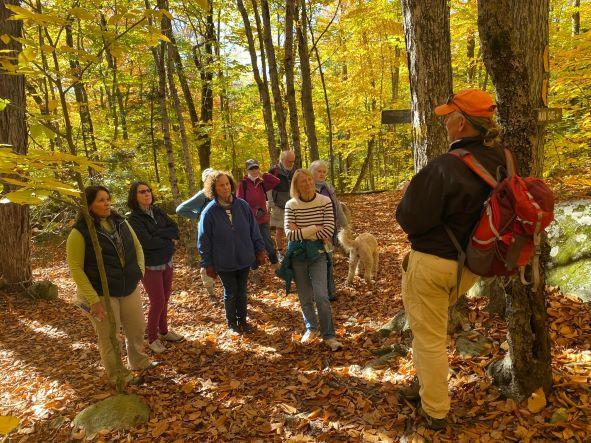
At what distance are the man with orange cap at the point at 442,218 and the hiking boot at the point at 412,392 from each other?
48 cm

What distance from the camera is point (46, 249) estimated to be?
12.5 m

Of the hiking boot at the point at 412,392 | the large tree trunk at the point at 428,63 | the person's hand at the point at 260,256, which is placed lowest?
the hiking boot at the point at 412,392

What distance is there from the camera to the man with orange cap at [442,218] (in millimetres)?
2312

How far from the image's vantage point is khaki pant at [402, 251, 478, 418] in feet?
8.04

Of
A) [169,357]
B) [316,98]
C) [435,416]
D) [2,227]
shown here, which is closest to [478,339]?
[435,416]

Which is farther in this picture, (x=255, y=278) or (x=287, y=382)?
(x=255, y=278)

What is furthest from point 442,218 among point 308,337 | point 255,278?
point 255,278

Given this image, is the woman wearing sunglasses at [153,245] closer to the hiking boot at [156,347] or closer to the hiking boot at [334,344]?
the hiking boot at [156,347]

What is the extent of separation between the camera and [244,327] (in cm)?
532

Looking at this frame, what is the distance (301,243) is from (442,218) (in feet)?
7.18

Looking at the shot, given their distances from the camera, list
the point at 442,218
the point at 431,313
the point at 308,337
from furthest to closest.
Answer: the point at 308,337
the point at 431,313
the point at 442,218

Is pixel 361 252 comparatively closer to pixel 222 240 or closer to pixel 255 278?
pixel 255 278

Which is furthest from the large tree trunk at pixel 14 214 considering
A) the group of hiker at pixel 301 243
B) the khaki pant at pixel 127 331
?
the khaki pant at pixel 127 331

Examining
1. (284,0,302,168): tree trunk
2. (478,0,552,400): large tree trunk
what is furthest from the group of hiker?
(284,0,302,168): tree trunk
